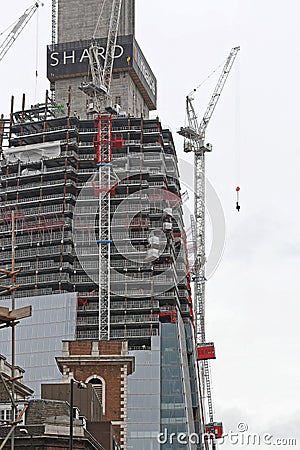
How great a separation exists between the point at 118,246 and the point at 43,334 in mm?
21565

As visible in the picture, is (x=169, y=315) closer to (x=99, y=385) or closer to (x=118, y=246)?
(x=118, y=246)

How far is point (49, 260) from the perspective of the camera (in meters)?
182

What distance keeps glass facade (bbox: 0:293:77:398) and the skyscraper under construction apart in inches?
93.6

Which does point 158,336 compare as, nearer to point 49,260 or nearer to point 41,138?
point 49,260

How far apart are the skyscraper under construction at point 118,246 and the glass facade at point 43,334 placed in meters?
2.38

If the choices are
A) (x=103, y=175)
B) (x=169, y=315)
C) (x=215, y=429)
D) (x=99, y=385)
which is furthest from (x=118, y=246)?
(x=99, y=385)

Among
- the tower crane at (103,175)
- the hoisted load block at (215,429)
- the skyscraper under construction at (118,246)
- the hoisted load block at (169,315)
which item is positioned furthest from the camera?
the hoisted load block at (215,429)

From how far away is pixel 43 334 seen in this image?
6890 inches

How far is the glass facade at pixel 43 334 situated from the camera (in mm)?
171000

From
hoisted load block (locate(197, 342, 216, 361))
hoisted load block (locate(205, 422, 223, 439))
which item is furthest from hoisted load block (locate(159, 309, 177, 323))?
hoisted load block (locate(205, 422, 223, 439))

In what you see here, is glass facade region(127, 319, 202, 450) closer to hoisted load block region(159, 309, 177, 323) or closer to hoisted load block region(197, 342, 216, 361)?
hoisted load block region(159, 309, 177, 323)

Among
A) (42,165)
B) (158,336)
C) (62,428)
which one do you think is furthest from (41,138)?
(62,428)

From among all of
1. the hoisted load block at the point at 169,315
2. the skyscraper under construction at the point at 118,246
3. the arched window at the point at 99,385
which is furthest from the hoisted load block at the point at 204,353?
the arched window at the point at 99,385

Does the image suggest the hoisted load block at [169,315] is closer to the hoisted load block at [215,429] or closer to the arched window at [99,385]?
the hoisted load block at [215,429]
